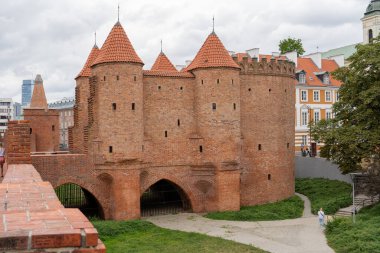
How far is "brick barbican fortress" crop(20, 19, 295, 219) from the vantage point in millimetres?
25219

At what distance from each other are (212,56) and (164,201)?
10.1 m

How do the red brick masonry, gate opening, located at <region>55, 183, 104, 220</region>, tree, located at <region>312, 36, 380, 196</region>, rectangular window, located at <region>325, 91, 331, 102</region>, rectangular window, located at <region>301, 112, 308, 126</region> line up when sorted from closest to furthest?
1. the red brick masonry
2. tree, located at <region>312, 36, 380, 196</region>
3. gate opening, located at <region>55, 183, 104, 220</region>
4. rectangular window, located at <region>301, 112, 308, 126</region>
5. rectangular window, located at <region>325, 91, 331, 102</region>

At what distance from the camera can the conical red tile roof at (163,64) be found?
31.6 metres

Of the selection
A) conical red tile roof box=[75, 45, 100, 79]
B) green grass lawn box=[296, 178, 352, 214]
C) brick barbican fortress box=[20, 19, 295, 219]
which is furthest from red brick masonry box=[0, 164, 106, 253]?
conical red tile roof box=[75, 45, 100, 79]

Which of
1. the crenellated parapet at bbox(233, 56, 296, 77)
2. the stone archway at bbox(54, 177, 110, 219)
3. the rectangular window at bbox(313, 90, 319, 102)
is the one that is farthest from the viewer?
the rectangular window at bbox(313, 90, 319, 102)

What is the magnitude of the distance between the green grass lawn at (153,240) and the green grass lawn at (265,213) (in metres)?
Answer: 4.71

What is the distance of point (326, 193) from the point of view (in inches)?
1302

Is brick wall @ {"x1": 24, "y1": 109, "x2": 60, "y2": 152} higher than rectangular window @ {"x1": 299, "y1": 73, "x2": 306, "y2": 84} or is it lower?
lower

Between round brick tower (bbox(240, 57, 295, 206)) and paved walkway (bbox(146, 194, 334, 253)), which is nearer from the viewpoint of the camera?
paved walkway (bbox(146, 194, 334, 253))

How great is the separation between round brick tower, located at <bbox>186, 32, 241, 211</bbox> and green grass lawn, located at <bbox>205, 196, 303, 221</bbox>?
1.04 m

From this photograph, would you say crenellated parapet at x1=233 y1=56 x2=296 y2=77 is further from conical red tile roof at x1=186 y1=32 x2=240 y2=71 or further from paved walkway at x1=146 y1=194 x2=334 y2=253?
paved walkway at x1=146 y1=194 x2=334 y2=253

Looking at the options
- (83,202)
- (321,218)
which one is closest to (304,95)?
(321,218)

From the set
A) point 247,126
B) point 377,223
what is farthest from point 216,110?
point 377,223

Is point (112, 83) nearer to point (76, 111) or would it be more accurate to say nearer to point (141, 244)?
point (76, 111)
